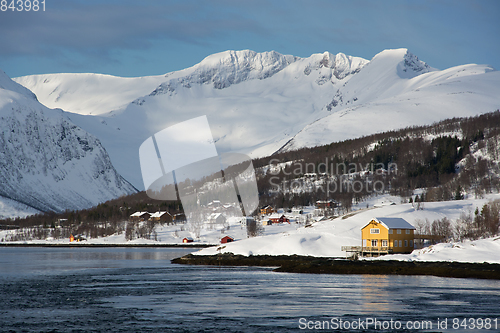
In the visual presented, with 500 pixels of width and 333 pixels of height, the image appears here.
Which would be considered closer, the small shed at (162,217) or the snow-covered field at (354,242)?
the snow-covered field at (354,242)

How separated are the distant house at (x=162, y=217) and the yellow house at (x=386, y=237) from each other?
379 ft

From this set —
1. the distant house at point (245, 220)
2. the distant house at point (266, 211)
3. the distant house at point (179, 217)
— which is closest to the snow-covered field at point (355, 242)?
the distant house at point (245, 220)

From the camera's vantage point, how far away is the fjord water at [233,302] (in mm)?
30750

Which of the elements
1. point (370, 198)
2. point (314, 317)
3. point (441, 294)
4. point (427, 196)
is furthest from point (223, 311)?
point (370, 198)

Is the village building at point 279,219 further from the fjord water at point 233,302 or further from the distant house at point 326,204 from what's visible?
the fjord water at point 233,302

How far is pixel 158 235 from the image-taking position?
531ft

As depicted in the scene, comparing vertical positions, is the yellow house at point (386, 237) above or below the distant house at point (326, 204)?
below

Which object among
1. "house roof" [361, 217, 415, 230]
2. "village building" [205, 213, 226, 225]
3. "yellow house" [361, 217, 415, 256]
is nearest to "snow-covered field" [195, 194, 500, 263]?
"yellow house" [361, 217, 415, 256]

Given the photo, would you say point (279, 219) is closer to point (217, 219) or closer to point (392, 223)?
point (217, 219)

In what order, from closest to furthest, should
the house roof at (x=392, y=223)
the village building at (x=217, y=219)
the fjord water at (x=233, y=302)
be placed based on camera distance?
the fjord water at (x=233, y=302) → the house roof at (x=392, y=223) → the village building at (x=217, y=219)

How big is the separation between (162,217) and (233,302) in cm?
15125

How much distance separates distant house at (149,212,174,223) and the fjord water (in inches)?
5056

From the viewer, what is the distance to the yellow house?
77438 mm

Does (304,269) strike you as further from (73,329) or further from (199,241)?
(199,241)
